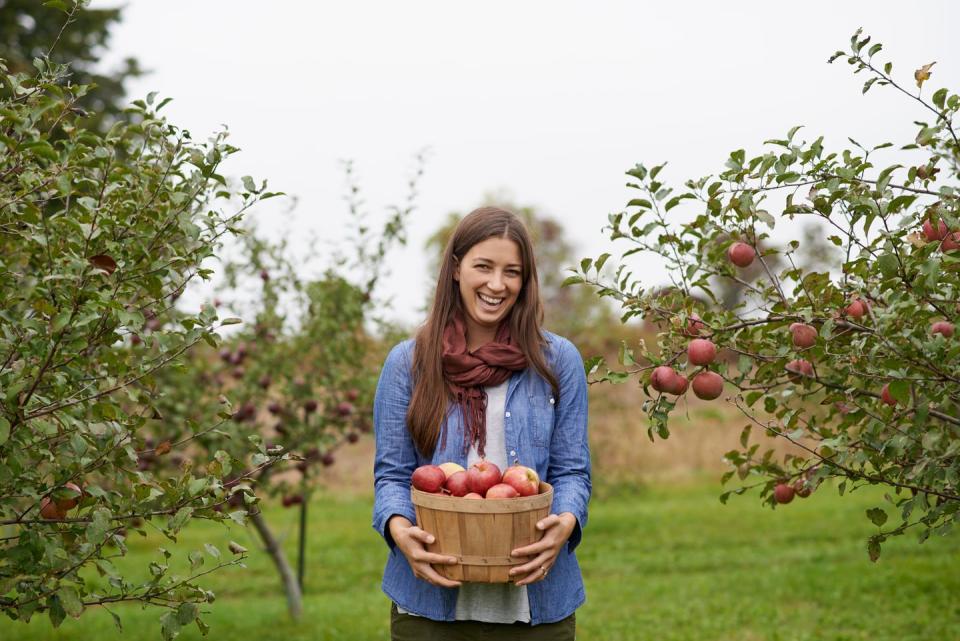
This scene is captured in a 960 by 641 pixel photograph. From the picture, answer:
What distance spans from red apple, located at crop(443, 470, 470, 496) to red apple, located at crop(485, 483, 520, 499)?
76mm

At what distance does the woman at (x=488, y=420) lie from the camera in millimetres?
2396

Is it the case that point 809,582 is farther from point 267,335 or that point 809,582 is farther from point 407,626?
point 407,626

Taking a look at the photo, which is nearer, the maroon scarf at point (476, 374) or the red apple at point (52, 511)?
the red apple at point (52, 511)

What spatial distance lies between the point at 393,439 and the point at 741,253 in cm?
118

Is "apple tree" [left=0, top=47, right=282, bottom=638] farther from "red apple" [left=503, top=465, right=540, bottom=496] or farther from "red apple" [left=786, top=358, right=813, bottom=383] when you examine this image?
"red apple" [left=786, top=358, right=813, bottom=383]

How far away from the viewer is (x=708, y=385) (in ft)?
8.74

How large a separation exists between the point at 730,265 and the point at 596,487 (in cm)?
926

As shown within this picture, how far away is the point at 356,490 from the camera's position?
43.1ft

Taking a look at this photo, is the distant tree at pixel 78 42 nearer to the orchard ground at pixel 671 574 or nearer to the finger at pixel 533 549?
the orchard ground at pixel 671 574

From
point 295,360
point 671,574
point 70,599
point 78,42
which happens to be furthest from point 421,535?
point 78,42

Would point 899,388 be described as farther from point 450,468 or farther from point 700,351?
point 450,468

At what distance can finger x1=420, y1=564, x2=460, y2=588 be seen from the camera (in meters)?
2.24

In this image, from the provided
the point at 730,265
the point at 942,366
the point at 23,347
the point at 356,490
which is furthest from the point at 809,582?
the point at 356,490

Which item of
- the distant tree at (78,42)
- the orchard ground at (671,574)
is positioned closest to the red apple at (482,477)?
the orchard ground at (671,574)
